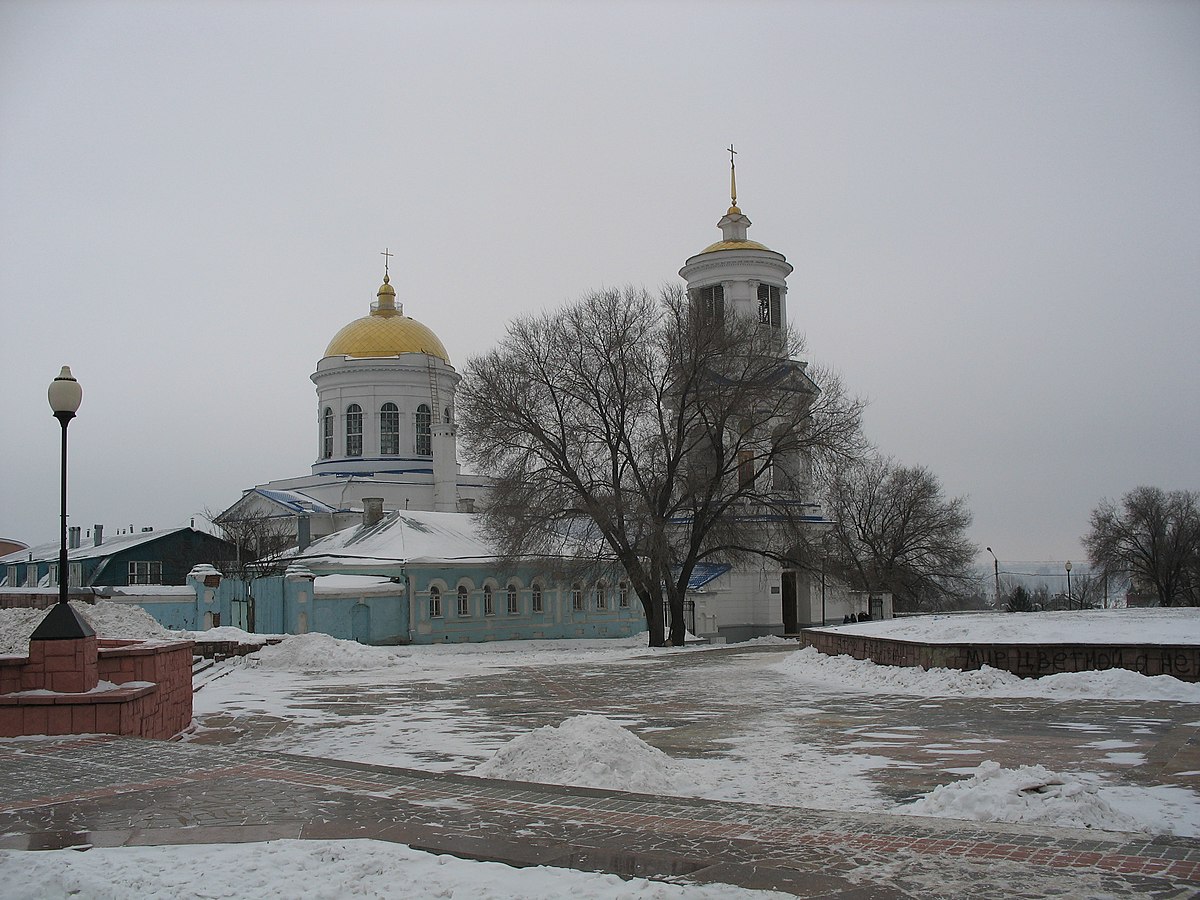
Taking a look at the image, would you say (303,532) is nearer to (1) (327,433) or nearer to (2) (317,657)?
(1) (327,433)

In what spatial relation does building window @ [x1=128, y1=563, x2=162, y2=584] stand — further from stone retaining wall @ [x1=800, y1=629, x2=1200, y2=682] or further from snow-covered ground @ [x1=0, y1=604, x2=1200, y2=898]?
stone retaining wall @ [x1=800, y1=629, x2=1200, y2=682]

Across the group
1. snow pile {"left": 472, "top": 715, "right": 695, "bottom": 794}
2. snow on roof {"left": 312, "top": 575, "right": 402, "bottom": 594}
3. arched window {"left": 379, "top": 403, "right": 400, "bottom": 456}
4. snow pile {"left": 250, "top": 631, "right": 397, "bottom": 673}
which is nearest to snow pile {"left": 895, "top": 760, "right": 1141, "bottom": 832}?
snow pile {"left": 472, "top": 715, "right": 695, "bottom": 794}

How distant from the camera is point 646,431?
3481 centimetres

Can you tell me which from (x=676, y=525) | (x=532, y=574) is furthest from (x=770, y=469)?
(x=532, y=574)

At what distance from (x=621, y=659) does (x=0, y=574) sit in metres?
45.9

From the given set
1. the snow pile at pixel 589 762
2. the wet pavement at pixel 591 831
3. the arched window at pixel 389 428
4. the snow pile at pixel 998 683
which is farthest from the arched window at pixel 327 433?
the wet pavement at pixel 591 831

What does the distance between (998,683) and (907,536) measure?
1791 inches

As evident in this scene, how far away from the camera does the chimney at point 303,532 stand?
4922 cm

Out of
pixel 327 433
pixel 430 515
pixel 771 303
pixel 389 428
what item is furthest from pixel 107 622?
pixel 327 433

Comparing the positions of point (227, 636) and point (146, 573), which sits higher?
point (146, 573)

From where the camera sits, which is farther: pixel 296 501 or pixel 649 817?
pixel 296 501

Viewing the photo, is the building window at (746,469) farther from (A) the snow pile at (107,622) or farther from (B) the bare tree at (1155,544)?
(B) the bare tree at (1155,544)

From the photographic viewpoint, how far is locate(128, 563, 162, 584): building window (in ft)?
163

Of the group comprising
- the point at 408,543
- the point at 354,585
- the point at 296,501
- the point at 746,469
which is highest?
the point at 296,501
